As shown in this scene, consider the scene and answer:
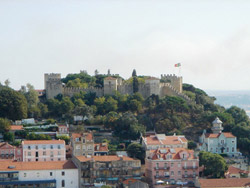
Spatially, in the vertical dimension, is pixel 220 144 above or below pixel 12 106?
below

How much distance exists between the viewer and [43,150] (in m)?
78.7

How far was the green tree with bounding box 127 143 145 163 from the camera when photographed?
79812mm

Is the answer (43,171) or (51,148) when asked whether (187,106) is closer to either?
(51,148)

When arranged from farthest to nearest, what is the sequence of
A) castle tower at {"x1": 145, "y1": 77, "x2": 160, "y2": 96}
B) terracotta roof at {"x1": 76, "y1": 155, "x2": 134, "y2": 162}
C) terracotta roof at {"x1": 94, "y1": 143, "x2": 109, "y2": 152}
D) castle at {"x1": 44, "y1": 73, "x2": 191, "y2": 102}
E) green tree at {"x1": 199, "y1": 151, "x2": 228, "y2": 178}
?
castle at {"x1": 44, "y1": 73, "x2": 191, "y2": 102}
castle tower at {"x1": 145, "y1": 77, "x2": 160, "y2": 96}
terracotta roof at {"x1": 94, "y1": 143, "x2": 109, "y2": 152}
green tree at {"x1": 199, "y1": 151, "x2": 228, "y2": 178}
terracotta roof at {"x1": 76, "y1": 155, "x2": 134, "y2": 162}

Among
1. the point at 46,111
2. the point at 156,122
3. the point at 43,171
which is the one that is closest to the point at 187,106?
the point at 156,122

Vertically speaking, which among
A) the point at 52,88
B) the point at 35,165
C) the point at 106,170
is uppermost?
the point at 52,88

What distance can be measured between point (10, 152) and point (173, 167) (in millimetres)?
19394

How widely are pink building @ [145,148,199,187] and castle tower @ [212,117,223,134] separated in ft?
48.6

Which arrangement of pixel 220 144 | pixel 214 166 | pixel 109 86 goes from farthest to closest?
pixel 109 86, pixel 220 144, pixel 214 166

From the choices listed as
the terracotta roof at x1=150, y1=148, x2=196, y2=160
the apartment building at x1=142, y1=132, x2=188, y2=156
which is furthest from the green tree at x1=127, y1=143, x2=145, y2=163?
the terracotta roof at x1=150, y1=148, x2=196, y2=160

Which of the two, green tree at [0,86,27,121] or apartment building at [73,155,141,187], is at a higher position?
green tree at [0,86,27,121]

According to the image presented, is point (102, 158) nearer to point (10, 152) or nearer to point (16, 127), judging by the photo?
point (10, 152)

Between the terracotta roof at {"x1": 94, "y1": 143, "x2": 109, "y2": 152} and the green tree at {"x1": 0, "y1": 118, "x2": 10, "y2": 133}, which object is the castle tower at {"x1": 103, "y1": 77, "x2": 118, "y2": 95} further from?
the terracotta roof at {"x1": 94, "y1": 143, "x2": 109, "y2": 152}

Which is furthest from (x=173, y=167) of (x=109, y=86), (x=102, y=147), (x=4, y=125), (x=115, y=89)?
(x=109, y=86)
